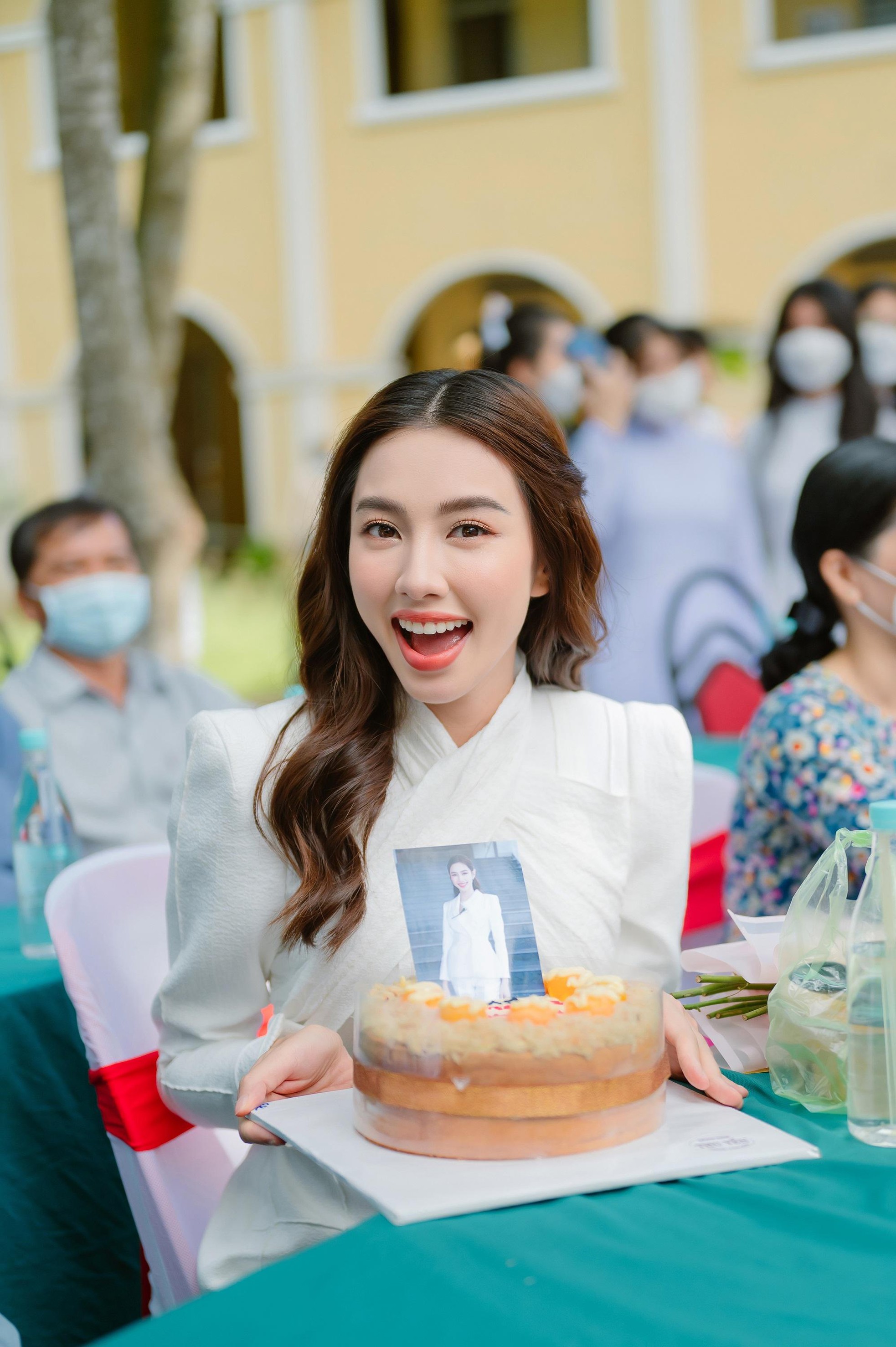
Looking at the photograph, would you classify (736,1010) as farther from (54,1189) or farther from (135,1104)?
(54,1189)

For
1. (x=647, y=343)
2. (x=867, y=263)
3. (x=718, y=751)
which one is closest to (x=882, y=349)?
(x=647, y=343)

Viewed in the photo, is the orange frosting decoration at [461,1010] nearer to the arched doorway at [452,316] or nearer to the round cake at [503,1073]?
the round cake at [503,1073]

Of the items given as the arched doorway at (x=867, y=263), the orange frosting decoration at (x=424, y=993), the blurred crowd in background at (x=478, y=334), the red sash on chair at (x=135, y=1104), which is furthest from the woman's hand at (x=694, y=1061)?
the arched doorway at (x=867, y=263)

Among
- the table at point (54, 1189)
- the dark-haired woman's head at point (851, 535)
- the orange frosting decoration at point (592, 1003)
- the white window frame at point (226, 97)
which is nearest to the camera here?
the orange frosting decoration at point (592, 1003)

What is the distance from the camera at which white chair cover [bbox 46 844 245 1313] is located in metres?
1.64

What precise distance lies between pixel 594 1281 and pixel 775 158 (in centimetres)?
1216

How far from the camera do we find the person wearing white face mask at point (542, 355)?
4.70 meters

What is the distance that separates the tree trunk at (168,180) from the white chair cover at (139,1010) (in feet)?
16.2

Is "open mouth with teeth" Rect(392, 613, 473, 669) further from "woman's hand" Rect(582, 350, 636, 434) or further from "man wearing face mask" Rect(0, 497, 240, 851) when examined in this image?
"woman's hand" Rect(582, 350, 636, 434)

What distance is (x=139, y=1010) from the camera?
1.83 meters

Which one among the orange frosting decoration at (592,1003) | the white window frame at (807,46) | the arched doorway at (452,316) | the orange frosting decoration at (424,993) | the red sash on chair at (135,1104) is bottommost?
the red sash on chair at (135,1104)

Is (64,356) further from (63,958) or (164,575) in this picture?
(63,958)

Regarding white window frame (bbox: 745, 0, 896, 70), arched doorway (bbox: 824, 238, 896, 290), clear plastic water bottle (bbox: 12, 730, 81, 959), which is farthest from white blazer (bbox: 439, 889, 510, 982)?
arched doorway (bbox: 824, 238, 896, 290)

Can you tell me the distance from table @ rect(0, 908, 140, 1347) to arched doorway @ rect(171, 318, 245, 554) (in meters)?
15.6
